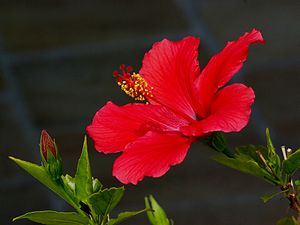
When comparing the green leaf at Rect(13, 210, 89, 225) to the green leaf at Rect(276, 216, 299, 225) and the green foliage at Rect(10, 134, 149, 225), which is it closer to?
the green foliage at Rect(10, 134, 149, 225)

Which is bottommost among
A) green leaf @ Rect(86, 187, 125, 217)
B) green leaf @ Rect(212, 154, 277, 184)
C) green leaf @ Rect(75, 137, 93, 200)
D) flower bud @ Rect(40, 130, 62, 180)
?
green leaf @ Rect(212, 154, 277, 184)

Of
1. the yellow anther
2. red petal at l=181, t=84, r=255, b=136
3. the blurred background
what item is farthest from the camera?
the blurred background

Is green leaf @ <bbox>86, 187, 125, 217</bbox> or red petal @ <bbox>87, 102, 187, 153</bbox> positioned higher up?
red petal @ <bbox>87, 102, 187, 153</bbox>

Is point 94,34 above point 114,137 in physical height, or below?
above

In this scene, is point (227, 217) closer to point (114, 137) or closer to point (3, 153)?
point (3, 153)

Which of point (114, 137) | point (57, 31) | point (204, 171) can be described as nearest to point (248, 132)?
point (204, 171)

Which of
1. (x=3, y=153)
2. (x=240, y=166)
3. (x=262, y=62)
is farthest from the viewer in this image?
(x=3, y=153)

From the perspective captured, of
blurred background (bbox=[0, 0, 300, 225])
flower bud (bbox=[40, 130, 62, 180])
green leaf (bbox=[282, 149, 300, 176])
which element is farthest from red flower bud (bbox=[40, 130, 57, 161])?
blurred background (bbox=[0, 0, 300, 225])

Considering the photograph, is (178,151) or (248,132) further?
(248,132)

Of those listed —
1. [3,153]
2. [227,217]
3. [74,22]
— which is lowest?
[227,217]

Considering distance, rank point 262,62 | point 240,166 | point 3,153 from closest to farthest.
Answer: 1. point 240,166
2. point 262,62
3. point 3,153
